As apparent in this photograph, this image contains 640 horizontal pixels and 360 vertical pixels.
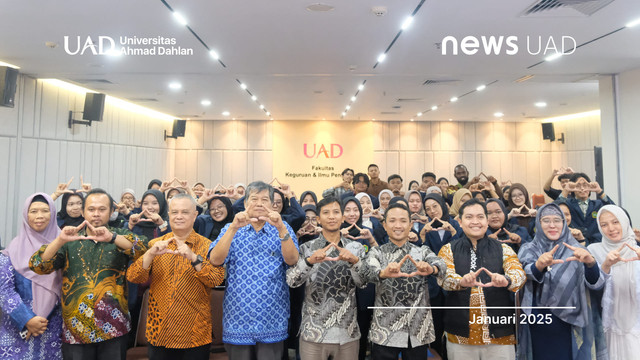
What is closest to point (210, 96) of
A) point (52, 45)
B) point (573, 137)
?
point (52, 45)

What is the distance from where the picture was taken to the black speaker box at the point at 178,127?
1212 centimetres

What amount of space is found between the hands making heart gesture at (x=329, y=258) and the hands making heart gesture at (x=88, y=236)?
1160 mm

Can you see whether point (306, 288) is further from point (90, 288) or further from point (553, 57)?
point (553, 57)

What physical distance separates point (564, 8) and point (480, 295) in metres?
3.32

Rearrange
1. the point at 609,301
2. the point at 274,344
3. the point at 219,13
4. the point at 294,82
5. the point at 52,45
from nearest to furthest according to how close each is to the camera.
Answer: the point at 274,344, the point at 609,301, the point at 219,13, the point at 52,45, the point at 294,82

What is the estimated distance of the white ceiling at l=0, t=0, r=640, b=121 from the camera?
13.6ft

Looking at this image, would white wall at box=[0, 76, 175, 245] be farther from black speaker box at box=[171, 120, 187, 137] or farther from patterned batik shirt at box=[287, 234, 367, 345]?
patterned batik shirt at box=[287, 234, 367, 345]

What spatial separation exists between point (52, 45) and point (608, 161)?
880 cm

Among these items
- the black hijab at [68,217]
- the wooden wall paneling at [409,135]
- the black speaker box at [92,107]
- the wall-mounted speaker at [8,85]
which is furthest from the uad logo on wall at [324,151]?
the black hijab at [68,217]

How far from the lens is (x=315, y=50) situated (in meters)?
5.50

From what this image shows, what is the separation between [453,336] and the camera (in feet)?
8.15

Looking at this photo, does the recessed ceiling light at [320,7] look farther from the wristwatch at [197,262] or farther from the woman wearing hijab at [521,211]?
the wristwatch at [197,262]

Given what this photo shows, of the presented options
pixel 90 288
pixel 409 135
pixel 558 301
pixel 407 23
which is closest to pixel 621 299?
pixel 558 301

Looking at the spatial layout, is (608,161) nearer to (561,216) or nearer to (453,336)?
(561,216)
